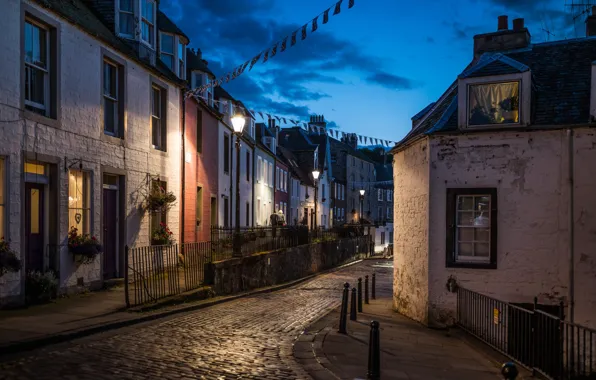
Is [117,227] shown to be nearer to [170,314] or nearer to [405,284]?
[170,314]

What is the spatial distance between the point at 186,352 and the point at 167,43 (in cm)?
1452

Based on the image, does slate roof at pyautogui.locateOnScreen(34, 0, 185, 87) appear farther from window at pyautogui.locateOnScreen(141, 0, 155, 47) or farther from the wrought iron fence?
the wrought iron fence

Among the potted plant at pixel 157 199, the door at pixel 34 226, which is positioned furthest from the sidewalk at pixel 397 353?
the potted plant at pixel 157 199

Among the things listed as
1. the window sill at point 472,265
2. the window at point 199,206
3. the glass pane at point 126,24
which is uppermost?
the glass pane at point 126,24

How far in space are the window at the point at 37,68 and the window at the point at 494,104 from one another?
32.5ft

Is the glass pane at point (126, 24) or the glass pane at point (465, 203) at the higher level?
the glass pane at point (126, 24)

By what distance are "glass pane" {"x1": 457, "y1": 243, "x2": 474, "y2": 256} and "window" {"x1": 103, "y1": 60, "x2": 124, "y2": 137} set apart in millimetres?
9687

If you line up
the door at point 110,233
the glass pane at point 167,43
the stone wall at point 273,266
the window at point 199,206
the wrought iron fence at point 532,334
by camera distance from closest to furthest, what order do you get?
1. the wrought iron fence at point 532,334
2. the door at point 110,233
3. the stone wall at point 273,266
4. the glass pane at point 167,43
5. the window at point 199,206

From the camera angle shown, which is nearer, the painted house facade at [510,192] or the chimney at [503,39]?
the painted house facade at [510,192]

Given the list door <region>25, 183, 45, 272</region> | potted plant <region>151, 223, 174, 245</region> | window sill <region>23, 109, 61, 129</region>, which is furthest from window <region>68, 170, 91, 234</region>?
potted plant <region>151, 223, 174, 245</region>

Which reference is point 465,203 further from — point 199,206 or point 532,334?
point 199,206

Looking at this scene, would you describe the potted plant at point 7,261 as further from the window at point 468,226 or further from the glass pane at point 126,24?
the window at point 468,226

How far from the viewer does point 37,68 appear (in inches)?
478

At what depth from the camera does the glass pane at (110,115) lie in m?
15.2
